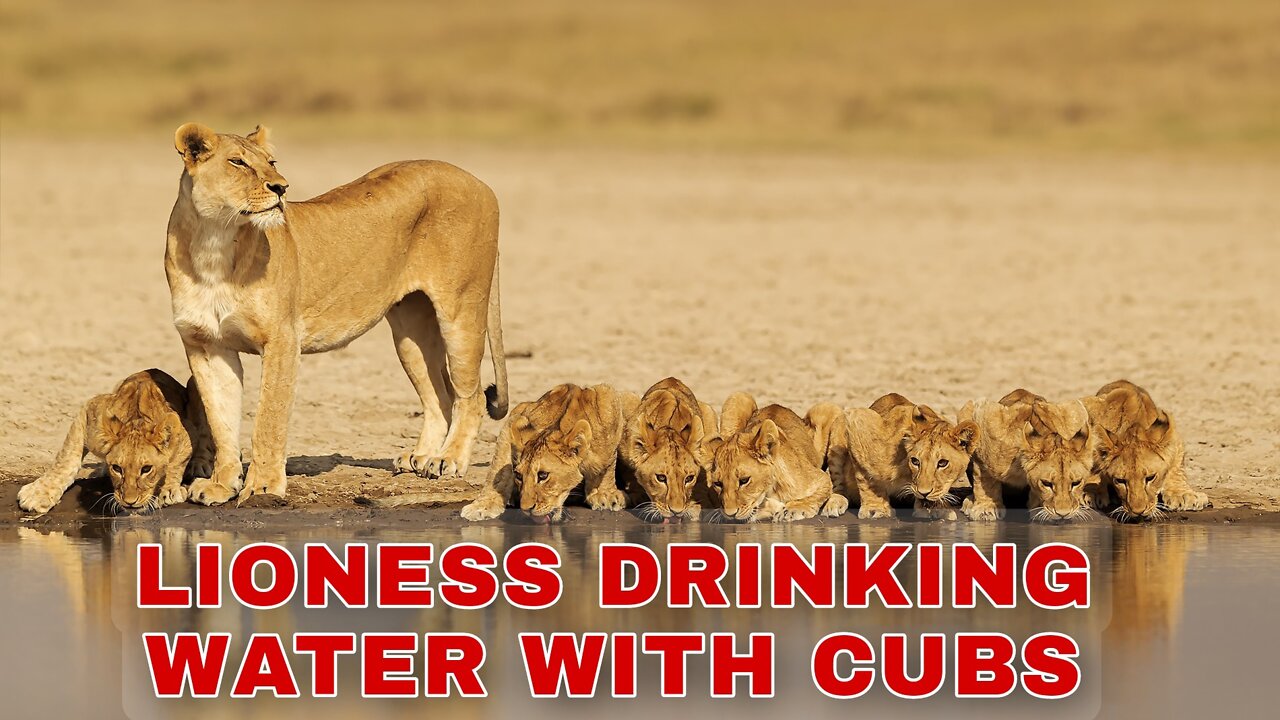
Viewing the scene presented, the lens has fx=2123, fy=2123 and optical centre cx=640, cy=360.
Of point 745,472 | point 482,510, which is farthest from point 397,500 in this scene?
point 745,472

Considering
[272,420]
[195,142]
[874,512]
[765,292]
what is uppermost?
[195,142]

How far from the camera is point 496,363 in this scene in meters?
10.5

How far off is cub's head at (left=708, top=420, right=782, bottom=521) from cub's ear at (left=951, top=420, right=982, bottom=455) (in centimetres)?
77

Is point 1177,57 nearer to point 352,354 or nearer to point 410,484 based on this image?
point 352,354

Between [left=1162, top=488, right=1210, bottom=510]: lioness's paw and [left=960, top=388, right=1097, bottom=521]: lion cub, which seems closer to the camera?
[left=960, top=388, right=1097, bottom=521]: lion cub

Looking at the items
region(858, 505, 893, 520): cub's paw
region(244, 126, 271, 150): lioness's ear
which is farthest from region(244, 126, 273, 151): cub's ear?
region(858, 505, 893, 520): cub's paw

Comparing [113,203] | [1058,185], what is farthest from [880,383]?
[1058,185]

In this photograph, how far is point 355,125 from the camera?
1117 inches

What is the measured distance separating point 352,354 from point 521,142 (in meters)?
13.6

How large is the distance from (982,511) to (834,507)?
64 centimetres

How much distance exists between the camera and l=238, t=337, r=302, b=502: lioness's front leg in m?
9.18

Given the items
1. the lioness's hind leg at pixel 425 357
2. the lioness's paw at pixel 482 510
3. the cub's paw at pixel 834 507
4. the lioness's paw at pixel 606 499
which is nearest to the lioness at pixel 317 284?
the lioness's hind leg at pixel 425 357

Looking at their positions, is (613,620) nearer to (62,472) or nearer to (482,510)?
(482,510)

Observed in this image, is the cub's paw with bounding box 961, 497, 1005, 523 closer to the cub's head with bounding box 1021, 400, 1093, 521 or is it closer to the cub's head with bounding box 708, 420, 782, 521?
the cub's head with bounding box 1021, 400, 1093, 521
